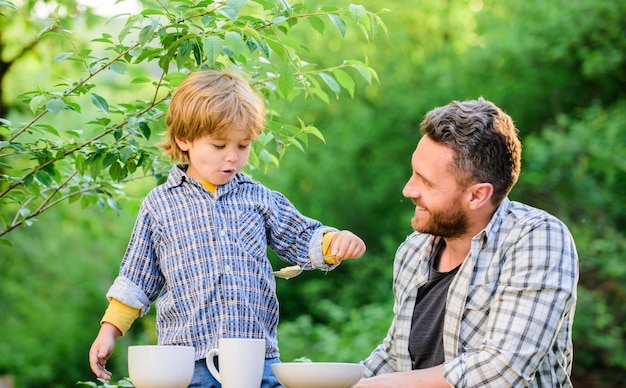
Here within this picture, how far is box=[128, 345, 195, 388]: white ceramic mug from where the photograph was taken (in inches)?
66.3

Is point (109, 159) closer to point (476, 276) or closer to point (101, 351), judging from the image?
point (101, 351)

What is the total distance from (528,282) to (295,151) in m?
6.19

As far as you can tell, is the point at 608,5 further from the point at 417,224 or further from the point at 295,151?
the point at 417,224

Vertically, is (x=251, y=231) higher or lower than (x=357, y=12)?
lower

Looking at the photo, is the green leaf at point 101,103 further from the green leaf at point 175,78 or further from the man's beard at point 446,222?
the man's beard at point 446,222

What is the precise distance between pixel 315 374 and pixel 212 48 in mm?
774

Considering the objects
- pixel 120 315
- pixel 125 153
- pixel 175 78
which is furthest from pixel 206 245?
pixel 175 78

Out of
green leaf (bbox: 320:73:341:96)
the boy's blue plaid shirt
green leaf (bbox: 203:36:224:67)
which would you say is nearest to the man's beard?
the boy's blue plaid shirt

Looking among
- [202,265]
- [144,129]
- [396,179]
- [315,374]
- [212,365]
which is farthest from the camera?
[396,179]

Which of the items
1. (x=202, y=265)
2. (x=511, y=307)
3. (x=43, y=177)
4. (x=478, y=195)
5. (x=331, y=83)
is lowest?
(x=511, y=307)

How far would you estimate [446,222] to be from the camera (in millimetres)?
2186

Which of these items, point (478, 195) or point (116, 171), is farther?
point (116, 171)

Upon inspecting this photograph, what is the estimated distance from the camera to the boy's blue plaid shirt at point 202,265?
2.03 metres

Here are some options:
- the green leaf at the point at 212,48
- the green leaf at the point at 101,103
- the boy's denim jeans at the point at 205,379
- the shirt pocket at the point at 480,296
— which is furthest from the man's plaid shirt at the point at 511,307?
the green leaf at the point at 101,103
